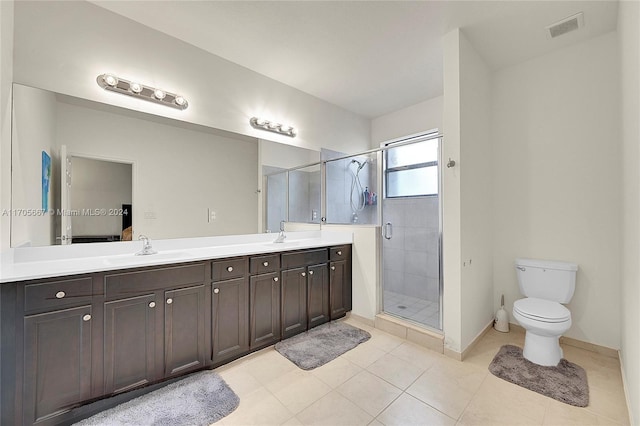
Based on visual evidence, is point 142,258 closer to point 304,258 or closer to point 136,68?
point 304,258

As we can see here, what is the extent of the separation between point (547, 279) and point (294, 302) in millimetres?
2263

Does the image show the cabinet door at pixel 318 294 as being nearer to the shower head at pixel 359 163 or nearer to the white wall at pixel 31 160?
the shower head at pixel 359 163

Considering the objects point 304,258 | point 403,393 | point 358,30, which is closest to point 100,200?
point 304,258

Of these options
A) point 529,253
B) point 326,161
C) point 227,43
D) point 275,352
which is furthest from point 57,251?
point 529,253

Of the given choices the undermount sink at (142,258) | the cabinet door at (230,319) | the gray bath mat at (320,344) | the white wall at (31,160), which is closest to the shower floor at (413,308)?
the gray bath mat at (320,344)

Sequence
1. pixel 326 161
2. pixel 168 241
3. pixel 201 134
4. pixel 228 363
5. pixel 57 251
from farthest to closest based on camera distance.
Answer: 1. pixel 326 161
2. pixel 201 134
3. pixel 168 241
4. pixel 228 363
5. pixel 57 251

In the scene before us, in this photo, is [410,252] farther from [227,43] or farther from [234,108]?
[227,43]

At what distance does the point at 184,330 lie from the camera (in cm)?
186

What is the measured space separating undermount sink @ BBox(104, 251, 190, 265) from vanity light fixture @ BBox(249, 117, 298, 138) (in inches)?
57.6

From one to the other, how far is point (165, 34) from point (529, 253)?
3.84 meters

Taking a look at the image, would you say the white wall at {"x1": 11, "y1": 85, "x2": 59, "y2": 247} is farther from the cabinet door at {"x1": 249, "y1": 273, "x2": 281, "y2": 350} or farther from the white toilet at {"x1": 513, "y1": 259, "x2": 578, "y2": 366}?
the white toilet at {"x1": 513, "y1": 259, "x2": 578, "y2": 366}

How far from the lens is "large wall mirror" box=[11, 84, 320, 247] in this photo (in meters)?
1.71

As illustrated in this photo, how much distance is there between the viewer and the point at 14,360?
133 cm

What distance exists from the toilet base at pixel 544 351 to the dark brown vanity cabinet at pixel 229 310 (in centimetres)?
226
